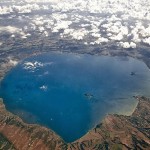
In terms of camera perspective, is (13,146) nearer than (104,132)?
Yes

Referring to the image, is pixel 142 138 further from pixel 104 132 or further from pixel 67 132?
pixel 67 132

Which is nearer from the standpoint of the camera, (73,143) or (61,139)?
(73,143)

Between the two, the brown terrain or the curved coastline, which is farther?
the curved coastline

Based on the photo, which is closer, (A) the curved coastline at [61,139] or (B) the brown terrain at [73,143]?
(B) the brown terrain at [73,143]

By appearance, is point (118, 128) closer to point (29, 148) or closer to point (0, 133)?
point (29, 148)

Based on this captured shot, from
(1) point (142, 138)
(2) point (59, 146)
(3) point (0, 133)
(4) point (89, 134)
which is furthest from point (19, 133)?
(1) point (142, 138)

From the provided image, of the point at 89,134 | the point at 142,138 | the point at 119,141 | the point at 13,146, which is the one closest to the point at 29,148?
the point at 13,146

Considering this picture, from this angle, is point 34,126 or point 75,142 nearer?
point 75,142

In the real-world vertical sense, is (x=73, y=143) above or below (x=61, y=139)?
above

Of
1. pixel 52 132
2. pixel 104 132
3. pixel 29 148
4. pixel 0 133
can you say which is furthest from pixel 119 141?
pixel 0 133
